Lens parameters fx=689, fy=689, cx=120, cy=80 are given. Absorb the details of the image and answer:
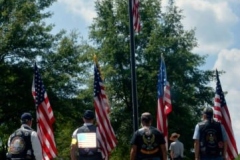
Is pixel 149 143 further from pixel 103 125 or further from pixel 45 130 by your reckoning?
pixel 45 130

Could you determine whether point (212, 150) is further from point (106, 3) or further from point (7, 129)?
point (106, 3)

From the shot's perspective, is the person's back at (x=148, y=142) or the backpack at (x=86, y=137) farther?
the backpack at (x=86, y=137)

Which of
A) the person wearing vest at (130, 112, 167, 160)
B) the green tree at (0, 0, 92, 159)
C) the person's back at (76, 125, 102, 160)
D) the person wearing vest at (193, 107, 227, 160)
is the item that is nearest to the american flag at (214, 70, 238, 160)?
the person wearing vest at (193, 107, 227, 160)

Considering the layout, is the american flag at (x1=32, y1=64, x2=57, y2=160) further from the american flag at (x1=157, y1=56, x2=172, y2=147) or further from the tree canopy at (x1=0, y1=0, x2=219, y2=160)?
the tree canopy at (x1=0, y1=0, x2=219, y2=160)

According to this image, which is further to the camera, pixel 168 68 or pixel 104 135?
pixel 168 68

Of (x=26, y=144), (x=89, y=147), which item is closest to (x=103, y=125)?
(x=89, y=147)

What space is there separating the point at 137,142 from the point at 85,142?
153 centimetres

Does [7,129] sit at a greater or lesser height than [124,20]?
lesser

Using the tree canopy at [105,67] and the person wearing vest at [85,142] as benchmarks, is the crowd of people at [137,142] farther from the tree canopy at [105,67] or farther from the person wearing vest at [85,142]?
the tree canopy at [105,67]

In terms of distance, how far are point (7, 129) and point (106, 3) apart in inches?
540

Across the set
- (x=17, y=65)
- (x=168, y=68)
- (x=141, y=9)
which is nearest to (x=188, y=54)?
(x=168, y=68)

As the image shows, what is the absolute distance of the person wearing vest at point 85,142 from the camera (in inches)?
524

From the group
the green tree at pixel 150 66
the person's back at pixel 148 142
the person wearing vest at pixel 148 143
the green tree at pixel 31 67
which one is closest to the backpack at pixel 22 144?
the person wearing vest at pixel 148 143

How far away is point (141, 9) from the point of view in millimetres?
46750
